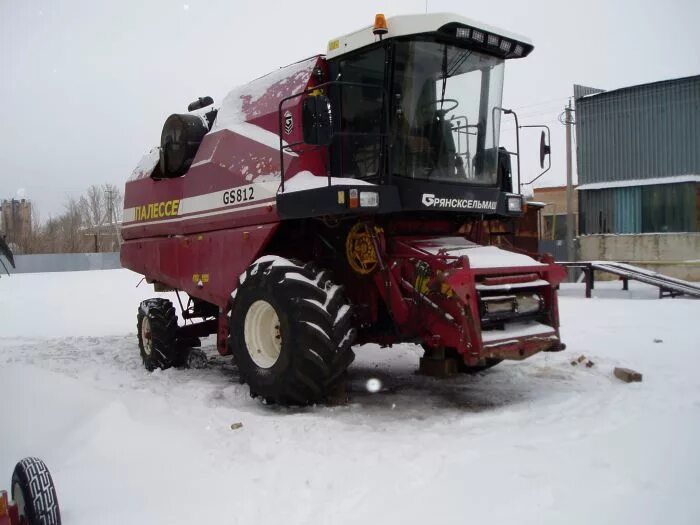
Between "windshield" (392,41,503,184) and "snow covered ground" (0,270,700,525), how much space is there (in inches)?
85.2

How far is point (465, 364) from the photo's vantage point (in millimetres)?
6164

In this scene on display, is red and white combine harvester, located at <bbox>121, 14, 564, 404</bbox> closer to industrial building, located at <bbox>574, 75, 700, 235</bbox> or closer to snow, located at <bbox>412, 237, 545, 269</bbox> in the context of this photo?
snow, located at <bbox>412, 237, 545, 269</bbox>

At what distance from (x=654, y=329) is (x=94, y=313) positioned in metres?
11.5

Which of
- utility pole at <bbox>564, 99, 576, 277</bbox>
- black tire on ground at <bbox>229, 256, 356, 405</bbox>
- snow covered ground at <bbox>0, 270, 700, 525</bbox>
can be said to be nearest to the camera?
snow covered ground at <bbox>0, 270, 700, 525</bbox>

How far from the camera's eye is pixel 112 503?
348 cm

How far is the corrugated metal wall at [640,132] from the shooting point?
1861cm

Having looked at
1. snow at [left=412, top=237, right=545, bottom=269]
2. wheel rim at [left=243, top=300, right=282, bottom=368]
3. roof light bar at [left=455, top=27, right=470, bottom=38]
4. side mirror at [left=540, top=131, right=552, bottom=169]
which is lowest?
wheel rim at [left=243, top=300, right=282, bottom=368]

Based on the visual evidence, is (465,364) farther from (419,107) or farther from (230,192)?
(230,192)

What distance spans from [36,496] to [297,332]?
247cm

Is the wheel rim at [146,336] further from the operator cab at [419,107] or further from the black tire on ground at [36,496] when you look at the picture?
the black tire on ground at [36,496]

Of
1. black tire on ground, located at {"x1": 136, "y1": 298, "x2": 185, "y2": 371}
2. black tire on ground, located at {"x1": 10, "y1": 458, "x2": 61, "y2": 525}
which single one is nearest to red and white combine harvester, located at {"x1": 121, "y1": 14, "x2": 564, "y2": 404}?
black tire on ground, located at {"x1": 136, "y1": 298, "x2": 185, "y2": 371}

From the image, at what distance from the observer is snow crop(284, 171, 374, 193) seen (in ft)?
18.4

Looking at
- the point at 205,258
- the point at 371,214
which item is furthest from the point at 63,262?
the point at 371,214

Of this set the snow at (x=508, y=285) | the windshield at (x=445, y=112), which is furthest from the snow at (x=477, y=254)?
the windshield at (x=445, y=112)
